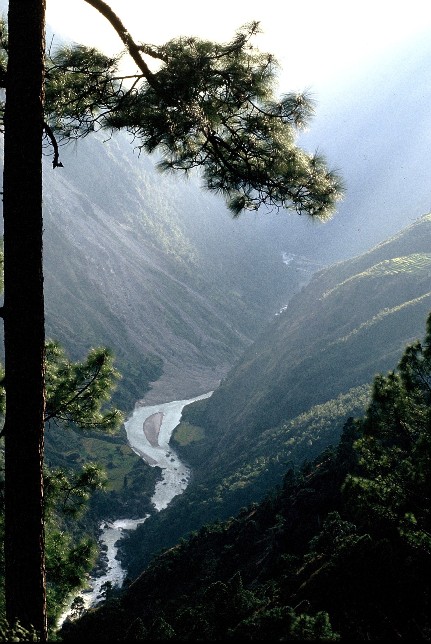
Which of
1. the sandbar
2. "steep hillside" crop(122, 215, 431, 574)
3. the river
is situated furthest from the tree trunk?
the sandbar

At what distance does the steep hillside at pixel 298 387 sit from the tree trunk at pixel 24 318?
9141 centimetres

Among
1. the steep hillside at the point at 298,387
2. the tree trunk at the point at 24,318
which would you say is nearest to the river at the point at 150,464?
the steep hillside at the point at 298,387

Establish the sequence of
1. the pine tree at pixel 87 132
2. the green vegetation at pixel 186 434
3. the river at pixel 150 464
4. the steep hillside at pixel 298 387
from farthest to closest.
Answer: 1. the green vegetation at pixel 186 434
2. the steep hillside at pixel 298 387
3. the river at pixel 150 464
4. the pine tree at pixel 87 132

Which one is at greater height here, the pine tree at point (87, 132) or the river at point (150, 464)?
the pine tree at point (87, 132)

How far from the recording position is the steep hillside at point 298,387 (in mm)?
103875

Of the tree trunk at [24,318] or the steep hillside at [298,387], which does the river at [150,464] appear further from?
the tree trunk at [24,318]

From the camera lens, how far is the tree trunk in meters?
4.89

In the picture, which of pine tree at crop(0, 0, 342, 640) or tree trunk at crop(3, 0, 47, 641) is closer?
tree trunk at crop(3, 0, 47, 641)

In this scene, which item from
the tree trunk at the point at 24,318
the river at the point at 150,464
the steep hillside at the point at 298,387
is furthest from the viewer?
the steep hillside at the point at 298,387

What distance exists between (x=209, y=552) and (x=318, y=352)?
105012mm

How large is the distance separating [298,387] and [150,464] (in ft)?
159

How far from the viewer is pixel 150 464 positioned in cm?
13362

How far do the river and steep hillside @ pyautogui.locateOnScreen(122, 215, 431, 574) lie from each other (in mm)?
3949

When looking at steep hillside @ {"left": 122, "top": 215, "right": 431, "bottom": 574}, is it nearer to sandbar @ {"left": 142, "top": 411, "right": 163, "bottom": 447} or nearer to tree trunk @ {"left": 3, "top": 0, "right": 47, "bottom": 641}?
sandbar @ {"left": 142, "top": 411, "right": 163, "bottom": 447}
